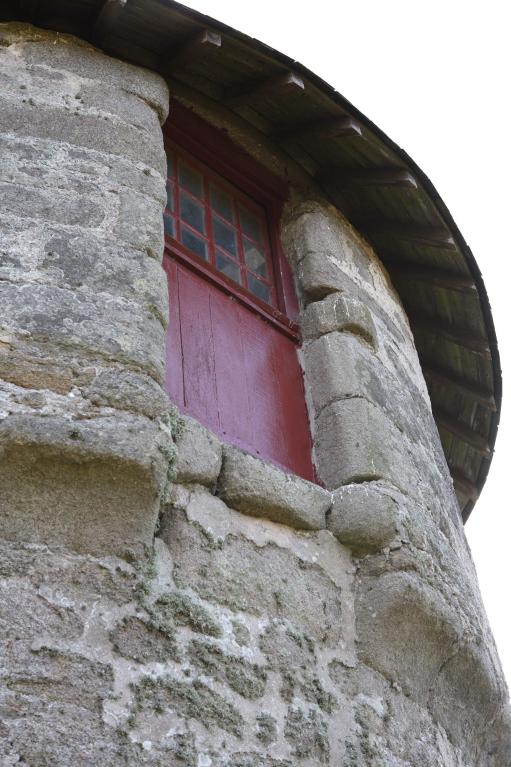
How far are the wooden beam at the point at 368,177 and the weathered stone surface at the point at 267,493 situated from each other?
225cm

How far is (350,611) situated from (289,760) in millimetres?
646

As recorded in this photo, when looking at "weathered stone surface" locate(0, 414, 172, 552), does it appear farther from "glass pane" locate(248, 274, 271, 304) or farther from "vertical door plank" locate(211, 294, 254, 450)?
"glass pane" locate(248, 274, 271, 304)

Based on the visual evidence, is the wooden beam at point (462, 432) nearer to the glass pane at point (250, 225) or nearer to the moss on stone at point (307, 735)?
the glass pane at point (250, 225)

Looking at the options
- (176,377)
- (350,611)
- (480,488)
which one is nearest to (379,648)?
(350,611)

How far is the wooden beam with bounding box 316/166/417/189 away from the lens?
5148 mm

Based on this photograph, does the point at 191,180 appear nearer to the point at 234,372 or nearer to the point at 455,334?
the point at 234,372

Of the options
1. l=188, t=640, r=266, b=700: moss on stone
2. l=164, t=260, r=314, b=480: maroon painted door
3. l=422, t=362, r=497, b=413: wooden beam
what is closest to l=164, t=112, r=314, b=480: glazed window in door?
l=164, t=260, r=314, b=480: maroon painted door

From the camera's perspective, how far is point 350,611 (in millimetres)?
3287

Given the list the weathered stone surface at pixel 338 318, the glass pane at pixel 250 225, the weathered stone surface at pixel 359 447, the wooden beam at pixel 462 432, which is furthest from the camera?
the wooden beam at pixel 462 432

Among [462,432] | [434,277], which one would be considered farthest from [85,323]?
[462,432]

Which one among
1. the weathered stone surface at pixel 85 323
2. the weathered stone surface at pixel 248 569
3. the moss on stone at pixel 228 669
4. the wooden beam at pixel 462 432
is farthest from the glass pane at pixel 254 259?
the moss on stone at pixel 228 669

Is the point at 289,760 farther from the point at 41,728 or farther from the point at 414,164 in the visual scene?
the point at 414,164

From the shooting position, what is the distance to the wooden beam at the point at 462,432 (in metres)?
6.22

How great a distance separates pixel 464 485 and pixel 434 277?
1639 millimetres
